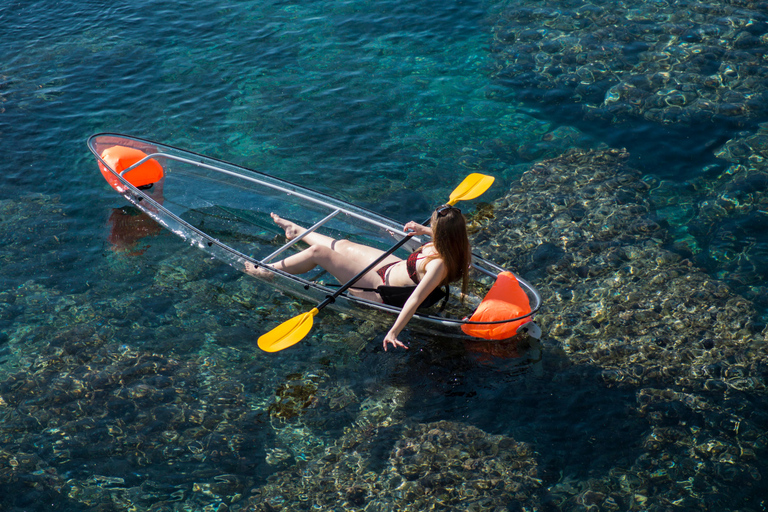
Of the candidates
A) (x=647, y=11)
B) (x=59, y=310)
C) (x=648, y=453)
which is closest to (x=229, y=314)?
(x=59, y=310)

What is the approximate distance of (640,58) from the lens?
Answer: 1064 cm

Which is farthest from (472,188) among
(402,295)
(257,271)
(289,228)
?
(257,271)

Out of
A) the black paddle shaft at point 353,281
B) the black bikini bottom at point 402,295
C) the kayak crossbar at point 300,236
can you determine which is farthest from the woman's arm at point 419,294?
the kayak crossbar at point 300,236

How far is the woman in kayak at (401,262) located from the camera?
572 cm

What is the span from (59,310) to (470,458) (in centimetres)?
532

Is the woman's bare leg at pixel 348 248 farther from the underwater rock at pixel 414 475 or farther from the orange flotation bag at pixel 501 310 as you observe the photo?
the underwater rock at pixel 414 475

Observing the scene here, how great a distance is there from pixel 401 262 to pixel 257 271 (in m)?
1.85

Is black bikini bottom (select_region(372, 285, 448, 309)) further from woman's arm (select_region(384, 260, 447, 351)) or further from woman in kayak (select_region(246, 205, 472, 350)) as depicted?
woman's arm (select_region(384, 260, 447, 351))

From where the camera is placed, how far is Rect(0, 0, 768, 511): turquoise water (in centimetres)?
527

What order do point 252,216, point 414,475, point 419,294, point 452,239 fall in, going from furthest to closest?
point 252,216, point 419,294, point 452,239, point 414,475

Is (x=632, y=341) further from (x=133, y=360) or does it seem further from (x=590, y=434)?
(x=133, y=360)

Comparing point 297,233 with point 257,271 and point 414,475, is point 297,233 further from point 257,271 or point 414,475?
point 414,475

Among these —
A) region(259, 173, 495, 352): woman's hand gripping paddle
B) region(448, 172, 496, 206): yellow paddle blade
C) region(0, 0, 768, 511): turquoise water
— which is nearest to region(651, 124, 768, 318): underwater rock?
region(0, 0, 768, 511): turquoise water

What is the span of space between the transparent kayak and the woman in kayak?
194 millimetres
